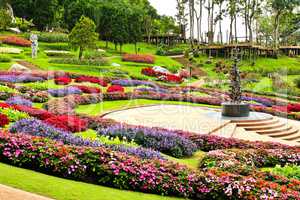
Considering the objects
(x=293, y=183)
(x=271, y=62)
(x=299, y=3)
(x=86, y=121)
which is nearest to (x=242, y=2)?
(x=299, y=3)

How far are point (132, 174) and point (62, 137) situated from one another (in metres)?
3.08

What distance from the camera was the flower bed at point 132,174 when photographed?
7.08 metres

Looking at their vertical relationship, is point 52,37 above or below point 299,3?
below

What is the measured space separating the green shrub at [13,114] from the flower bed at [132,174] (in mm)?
4425

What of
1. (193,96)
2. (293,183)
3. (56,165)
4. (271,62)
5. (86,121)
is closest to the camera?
(56,165)

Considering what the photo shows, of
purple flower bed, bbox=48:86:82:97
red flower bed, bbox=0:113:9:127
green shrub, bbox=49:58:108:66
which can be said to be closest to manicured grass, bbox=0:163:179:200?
red flower bed, bbox=0:113:9:127

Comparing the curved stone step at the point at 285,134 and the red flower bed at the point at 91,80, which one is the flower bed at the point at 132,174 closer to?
the curved stone step at the point at 285,134

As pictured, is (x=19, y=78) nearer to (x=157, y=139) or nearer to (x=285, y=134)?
(x=157, y=139)

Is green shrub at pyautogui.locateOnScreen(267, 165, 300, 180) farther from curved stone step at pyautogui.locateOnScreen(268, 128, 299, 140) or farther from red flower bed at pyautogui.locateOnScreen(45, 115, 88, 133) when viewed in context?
curved stone step at pyautogui.locateOnScreen(268, 128, 299, 140)

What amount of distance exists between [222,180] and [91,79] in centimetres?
2085

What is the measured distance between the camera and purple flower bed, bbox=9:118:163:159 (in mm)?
9344

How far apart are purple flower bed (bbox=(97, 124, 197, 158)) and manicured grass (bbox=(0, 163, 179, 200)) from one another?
4.26 m

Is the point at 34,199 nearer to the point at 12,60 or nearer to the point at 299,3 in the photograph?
the point at 12,60

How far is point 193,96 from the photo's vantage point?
85.7 ft
